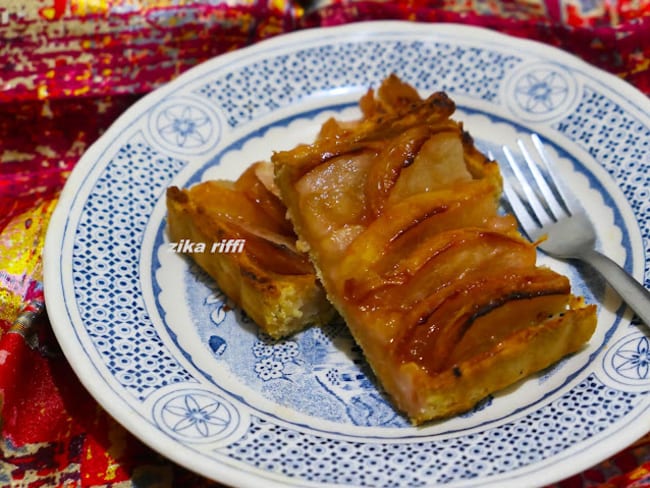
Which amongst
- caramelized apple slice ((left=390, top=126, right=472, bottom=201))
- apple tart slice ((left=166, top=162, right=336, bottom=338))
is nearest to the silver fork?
caramelized apple slice ((left=390, top=126, right=472, bottom=201))

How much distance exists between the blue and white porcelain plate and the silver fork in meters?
0.09

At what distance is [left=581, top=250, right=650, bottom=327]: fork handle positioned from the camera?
2.92 meters

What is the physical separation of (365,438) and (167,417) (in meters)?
0.68

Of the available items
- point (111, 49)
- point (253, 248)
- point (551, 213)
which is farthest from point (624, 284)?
point (111, 49)

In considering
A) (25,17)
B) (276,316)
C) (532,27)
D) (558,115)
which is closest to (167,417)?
(276,316)

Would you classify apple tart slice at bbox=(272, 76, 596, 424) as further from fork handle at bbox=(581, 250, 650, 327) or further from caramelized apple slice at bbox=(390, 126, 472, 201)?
fork handle at bbox=(581, 250, 650, 327)

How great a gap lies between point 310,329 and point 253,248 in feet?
1.34

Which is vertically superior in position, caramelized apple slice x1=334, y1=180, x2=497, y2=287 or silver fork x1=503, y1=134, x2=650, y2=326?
caramelized apple slice x1=334, y1=180, x2=497, y2=287

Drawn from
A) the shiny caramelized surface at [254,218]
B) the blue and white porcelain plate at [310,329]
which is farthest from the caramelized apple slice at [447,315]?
the shiny caramelized surface at [254,218]

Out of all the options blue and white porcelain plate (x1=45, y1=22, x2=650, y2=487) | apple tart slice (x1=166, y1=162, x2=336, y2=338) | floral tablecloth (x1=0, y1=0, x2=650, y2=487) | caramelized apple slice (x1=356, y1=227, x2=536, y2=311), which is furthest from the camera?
floral tablecloth (x1=0, y1=0, x2=650, y2=487)

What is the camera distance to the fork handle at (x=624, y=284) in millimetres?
2922

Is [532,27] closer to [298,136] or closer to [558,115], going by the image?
[558,115]

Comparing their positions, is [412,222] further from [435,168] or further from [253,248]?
[253,248]

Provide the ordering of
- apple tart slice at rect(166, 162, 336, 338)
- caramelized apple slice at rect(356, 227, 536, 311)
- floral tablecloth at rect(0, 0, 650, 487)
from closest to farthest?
caramelized apple slice at rect(356, 227, 536, 311), apple tart slice at rect(166, 162, 336, 338), floral tablecloth at rect(0, 0, 650, 487)
